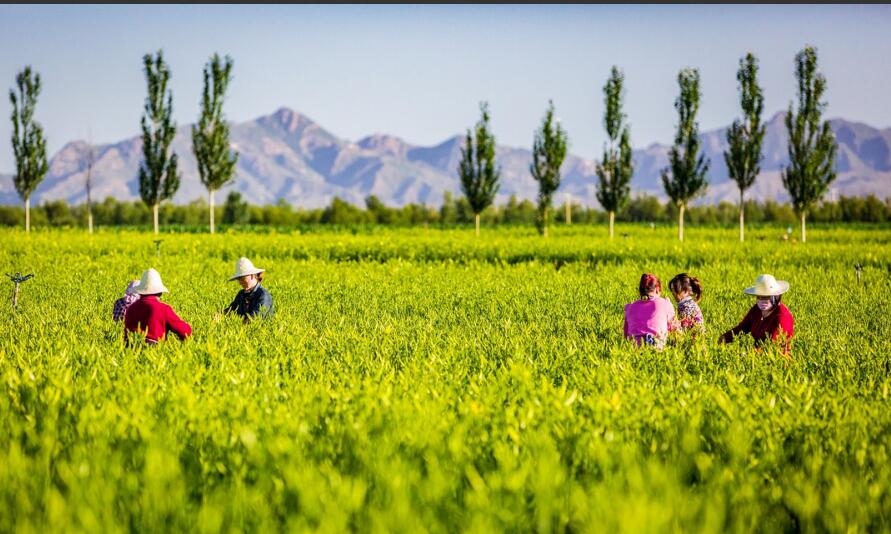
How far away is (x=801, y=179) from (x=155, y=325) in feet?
127

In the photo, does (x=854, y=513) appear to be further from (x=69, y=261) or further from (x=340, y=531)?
(x=69, y=261)

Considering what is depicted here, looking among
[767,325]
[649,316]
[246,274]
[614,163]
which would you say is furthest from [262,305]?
[614,163]

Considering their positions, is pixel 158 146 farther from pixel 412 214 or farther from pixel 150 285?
pixel 412 214

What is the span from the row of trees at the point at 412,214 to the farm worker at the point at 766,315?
3462 inches

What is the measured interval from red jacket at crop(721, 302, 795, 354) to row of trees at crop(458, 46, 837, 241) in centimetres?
3234

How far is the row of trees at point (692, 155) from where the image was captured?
40.0 metres

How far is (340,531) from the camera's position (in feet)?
9.27

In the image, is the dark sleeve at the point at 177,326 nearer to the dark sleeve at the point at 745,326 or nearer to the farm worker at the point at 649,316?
the farm worker at the point at 649,316

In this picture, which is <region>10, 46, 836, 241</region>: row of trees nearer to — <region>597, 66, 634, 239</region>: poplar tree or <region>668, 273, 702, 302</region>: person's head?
<region>597, 66, 634, 239</region>: poplar tree

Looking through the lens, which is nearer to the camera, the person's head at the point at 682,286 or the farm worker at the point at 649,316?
the farm worker at the point at 649,316

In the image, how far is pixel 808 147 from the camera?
131ft

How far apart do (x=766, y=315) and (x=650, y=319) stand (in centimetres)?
147

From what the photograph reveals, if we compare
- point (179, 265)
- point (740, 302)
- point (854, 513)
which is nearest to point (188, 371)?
point (854, 513)

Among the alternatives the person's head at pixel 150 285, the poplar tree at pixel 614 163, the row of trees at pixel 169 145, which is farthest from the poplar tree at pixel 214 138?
the person's head at pixel 150 285
